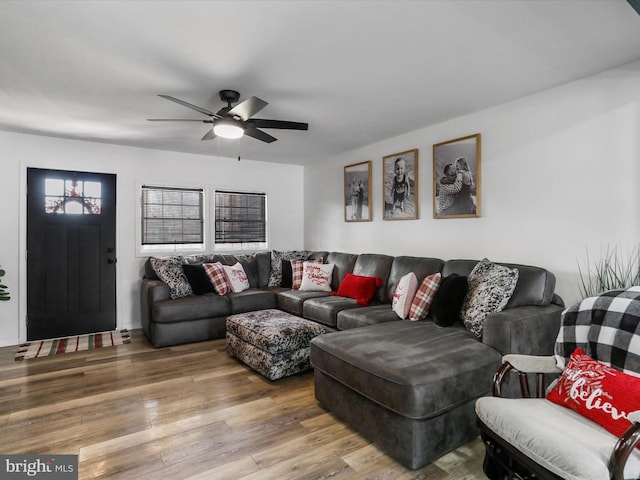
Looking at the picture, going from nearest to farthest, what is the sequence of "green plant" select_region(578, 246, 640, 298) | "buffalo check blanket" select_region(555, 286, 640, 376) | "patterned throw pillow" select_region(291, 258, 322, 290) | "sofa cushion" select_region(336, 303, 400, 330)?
1. "buffalo check blanket" select_region(555, 286, 640, 376)
2. "green plant" select_region(578, 246, 640, 298)
3. "sofa cushion" select_region(336, 303, 400, 330)
4. "patterned throw pillow" select_region(291, 258, 322, 290)

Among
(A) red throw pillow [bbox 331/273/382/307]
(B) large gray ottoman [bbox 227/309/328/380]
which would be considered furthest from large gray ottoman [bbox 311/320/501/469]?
(A) red throw pillow [bbox 331/273/382/307]

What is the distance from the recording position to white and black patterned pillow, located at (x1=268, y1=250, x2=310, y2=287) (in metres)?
5.07

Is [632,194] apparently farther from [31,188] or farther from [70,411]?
[31,188]

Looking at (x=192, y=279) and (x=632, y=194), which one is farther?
(x=192, y=279)

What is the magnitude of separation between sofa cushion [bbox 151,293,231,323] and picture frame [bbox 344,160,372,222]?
81.6 inches

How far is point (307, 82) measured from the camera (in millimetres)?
2779

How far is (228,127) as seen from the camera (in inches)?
112

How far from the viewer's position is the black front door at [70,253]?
4223 millimetres

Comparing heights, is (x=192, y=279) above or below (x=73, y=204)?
below

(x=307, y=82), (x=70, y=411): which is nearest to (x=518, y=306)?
(x=307, y=82)

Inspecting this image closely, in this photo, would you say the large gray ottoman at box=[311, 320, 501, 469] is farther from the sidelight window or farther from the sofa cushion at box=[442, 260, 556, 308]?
the sidelight window

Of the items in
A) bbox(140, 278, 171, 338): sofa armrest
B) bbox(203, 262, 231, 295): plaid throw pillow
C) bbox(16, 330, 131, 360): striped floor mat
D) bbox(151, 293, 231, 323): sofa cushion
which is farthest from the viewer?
bbox(203, 262, 231, 295): plaid throw pillow

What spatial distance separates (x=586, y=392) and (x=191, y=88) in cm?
313
